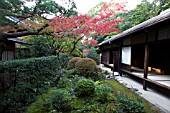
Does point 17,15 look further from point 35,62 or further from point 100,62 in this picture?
point 100,62

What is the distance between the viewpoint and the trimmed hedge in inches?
132

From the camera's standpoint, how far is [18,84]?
143 inches

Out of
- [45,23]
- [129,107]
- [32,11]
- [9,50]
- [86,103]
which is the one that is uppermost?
[32,11]

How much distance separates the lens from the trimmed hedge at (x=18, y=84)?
3.36m

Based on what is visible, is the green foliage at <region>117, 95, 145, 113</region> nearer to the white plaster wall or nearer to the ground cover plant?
the ground cover plant

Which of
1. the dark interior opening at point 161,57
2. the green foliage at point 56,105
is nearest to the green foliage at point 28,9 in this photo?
the green foliage at point 56,105

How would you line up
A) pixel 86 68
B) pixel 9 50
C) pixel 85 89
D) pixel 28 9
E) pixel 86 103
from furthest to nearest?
pixel 9 50 → pixel 86 68 → pixel 28 9 → pixel 85 89 → pixel 86 103

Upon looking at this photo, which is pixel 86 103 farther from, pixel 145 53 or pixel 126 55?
pixel 126 55

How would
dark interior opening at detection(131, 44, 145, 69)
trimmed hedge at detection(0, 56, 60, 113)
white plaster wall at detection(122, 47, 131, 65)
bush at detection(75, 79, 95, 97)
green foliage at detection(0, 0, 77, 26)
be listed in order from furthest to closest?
dark interior opening at detection(131, 44, 145, 69)
white plaster wall at detection(122, 47, 131, 65)
bush at detection(75, 79, 95, 97)
green foliage at detection(0, 0, 77, 26)
trimmed hedge at detection(0, 56, 60, 113)

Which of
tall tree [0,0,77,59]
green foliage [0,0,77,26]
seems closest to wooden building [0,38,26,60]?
tall tree [0,0,77,59]

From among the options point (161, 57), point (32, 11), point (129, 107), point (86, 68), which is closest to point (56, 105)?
point (129, 107)

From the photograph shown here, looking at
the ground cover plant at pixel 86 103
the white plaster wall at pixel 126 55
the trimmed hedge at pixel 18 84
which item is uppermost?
the white plaster wall at pixel 126 55

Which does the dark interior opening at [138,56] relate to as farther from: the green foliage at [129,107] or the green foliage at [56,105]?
the green foliage at [56,105]

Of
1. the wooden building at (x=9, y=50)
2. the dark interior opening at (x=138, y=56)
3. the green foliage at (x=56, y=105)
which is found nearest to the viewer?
the green foliage at (x=56, y=105)
